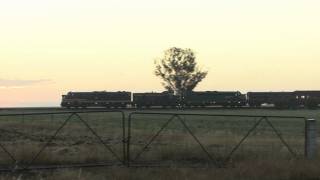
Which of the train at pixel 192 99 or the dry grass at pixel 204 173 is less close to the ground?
the train at pixel 192 99

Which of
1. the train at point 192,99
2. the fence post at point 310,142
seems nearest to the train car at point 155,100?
the train at point 192,99

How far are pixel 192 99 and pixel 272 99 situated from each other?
37.8 feet

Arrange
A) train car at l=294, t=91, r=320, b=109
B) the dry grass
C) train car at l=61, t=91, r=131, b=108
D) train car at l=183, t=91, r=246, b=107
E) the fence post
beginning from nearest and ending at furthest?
the dry grass → the fence post → train car at l=294, t=91, r=320, b=109 → train car at l=61, t=91, r=131, b=108 → train car at l=183, t=91, r=246, b=107

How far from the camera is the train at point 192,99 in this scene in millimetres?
91250

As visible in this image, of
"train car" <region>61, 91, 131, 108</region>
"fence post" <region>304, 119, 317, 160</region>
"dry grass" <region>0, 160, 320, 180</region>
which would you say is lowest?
"dry grass" <region>0, 160, 320, 180</region>

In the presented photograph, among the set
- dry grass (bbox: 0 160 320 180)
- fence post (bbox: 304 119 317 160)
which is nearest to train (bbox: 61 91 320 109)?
fence post (bbox: 304 119 317 160)

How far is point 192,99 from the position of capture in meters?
93.0

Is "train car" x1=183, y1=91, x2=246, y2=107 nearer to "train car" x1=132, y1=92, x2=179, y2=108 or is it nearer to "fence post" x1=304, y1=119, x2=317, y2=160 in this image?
"train car" x1=132, y1=92, x2=179, y2=108

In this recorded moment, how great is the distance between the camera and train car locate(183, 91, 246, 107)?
9231 cm

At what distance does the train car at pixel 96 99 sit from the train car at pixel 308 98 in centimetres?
Result: 2459

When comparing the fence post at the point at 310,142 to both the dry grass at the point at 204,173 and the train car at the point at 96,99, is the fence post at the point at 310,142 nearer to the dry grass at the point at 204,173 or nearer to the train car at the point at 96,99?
the dry grass at the point at 204,173

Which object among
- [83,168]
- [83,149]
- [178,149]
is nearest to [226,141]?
[178,149]

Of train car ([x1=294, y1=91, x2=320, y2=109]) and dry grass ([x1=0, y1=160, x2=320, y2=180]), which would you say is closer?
dry grass ([x1=0, y1=160, x2=320, y2=180])

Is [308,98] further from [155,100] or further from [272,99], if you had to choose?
[155,100]
